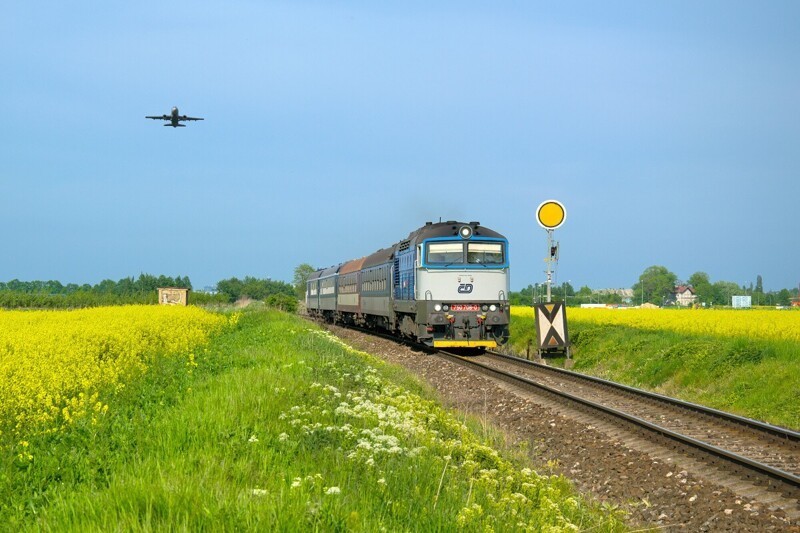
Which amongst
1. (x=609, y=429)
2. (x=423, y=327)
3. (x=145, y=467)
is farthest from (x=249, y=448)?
(x=423, y=327)

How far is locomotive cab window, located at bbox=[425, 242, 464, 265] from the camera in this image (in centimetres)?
2350

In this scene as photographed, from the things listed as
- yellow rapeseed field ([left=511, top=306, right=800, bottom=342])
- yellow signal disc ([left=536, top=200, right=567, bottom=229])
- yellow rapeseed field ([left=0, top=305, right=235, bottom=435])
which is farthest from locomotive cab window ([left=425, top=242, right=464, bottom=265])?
yellow rapeseed field ([left=511, top=306, right=800, bottom=342])

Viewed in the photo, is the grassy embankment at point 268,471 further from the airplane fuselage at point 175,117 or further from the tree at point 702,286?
the tree at point 702,286

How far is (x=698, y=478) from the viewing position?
906 cm

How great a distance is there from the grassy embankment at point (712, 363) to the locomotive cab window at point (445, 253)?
4.36 m

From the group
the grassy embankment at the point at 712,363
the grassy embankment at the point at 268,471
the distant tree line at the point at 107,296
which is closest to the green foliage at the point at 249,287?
the distant tree line at the point at 107,296

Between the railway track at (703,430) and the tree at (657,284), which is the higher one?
the tree at (657,284)

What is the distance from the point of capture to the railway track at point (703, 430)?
9031 millimetres

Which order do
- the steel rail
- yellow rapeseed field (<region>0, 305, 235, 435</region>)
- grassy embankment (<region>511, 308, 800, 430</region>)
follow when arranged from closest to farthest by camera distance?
1. yellow rapeseed field (<region>0, 305, 235, 435</region>)
2. the steel rail
3. grassy embankment (<region>511, 308, 800, 430</region>)

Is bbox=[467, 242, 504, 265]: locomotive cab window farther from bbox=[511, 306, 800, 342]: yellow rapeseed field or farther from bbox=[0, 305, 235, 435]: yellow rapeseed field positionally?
bbox=[0, 305, 235, 435]: yellow rapeseed field

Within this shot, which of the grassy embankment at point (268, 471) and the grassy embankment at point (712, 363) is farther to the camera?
the grassy embankment at point (712, 363)

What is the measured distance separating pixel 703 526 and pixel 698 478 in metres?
1.55

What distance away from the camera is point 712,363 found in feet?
57.2

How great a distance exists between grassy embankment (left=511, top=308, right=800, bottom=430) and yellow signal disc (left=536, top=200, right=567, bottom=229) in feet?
12.3
